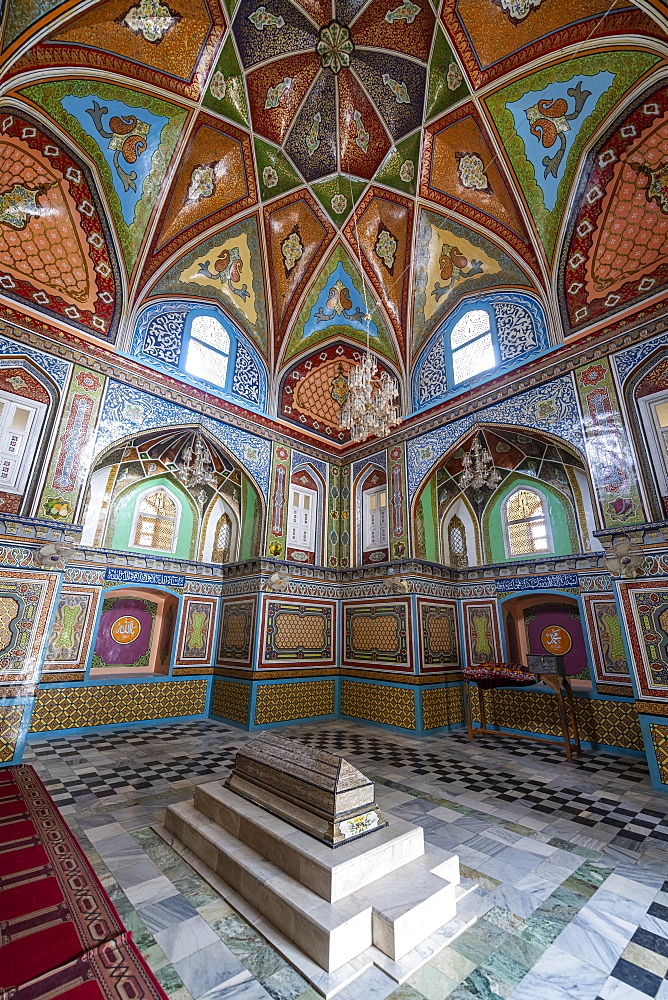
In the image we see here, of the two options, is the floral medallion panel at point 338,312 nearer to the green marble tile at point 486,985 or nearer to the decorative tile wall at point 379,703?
the decorative tile wall at point 379,703

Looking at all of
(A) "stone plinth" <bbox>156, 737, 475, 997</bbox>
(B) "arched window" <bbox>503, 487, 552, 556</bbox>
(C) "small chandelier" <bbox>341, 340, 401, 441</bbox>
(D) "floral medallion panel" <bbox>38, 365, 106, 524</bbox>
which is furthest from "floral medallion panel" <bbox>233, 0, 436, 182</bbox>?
(A) "stone plinth" <bbox>156, 737, 475, 997</bbox>

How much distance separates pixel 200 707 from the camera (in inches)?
400

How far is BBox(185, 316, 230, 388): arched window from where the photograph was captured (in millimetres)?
9820

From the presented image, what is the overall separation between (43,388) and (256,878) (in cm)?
772

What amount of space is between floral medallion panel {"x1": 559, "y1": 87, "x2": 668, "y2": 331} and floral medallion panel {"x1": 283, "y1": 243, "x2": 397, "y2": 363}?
439cm

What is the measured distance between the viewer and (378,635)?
391 inches

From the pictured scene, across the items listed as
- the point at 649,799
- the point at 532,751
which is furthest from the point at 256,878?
the point at 532,751

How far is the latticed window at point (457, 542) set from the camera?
10781 mm

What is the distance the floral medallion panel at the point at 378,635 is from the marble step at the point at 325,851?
594cm

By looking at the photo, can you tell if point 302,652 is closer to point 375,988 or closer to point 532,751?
point 532,751

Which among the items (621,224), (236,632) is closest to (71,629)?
(236,632)

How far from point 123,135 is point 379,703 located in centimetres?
1198

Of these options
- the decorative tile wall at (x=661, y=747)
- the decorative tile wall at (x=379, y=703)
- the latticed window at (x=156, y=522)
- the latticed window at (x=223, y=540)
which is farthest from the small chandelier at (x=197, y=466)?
the decorative tile wall at (x=661, y=747)

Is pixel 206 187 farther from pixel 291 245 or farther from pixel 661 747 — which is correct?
pixel 661 747
